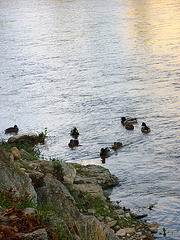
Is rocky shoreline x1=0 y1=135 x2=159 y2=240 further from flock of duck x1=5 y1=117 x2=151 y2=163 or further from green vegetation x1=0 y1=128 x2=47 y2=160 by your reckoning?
green vegetation x1=0 y1=128 x2=47 y2=160

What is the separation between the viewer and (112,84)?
27656 mm

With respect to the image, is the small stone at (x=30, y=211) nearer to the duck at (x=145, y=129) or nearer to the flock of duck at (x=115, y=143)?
the flock of duck at (x=115, y=143)

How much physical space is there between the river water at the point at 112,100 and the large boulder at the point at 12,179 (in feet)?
15.3

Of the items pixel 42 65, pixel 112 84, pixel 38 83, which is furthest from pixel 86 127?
pixel 42 65

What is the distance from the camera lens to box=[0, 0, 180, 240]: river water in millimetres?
13516

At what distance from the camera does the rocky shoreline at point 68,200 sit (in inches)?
231

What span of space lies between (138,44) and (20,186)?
122ft

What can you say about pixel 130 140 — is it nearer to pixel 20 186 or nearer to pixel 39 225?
pixel 20 186

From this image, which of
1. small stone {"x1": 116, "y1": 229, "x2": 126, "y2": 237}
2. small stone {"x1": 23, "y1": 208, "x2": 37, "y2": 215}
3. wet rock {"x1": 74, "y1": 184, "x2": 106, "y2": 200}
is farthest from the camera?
wet rock {"x1": 74, "y1": 184, "x2": 106, "y2": 200}

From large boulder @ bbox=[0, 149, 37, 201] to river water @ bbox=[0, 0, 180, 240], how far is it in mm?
4666

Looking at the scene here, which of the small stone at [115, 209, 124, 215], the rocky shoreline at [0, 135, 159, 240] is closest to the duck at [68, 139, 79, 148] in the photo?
the rocky shoreline at [0, 135, 159, 240]

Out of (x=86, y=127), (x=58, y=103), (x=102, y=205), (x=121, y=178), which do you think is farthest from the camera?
(x=58, y=103)

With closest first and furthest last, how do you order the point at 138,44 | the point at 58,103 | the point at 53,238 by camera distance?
the point at 53,238 < the point at 58,103 < the point at 138,44

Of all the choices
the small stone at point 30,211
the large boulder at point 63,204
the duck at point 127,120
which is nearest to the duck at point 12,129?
the duck at point 127,120
